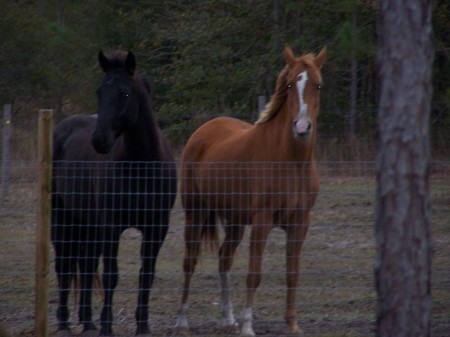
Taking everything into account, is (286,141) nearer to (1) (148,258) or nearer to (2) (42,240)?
(1) (148,258)

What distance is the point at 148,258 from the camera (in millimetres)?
6488

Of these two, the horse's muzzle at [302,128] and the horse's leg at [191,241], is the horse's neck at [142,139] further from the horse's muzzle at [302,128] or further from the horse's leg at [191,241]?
the horse's muzzle at [302,128]

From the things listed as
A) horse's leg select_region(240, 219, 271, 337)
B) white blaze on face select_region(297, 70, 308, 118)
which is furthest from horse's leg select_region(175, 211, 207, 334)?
white blaze on face select_region(297, 70, 308, 118)

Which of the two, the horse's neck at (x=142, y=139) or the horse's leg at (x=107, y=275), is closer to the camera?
the horse's leg at (x=107, y=275)

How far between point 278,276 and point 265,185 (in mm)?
2308

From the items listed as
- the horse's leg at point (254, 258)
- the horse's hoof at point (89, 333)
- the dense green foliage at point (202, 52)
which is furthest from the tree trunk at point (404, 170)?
the dense green foliage at point (202, 52)

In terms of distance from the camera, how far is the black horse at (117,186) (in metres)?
6.38

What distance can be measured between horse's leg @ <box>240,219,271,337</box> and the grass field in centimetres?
21

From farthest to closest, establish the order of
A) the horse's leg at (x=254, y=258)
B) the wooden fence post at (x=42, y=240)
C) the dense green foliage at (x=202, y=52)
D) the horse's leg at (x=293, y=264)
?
the dense green foliage at (x=202, y=52) → the horse's leg at (x=293, y=264) → the horse's leg at (x=254, y=258) → the wooden fence post at (x=42, y=240)

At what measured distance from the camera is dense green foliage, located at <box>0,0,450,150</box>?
15.7 metres

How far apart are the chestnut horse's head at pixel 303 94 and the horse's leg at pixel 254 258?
29.1 inches

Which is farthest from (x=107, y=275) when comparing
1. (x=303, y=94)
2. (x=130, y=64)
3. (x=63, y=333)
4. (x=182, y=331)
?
(x=303, y=94)

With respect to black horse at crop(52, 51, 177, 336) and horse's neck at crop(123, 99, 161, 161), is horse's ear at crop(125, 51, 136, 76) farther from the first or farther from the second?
horse's neck at crop(123, 99, 161, 161)

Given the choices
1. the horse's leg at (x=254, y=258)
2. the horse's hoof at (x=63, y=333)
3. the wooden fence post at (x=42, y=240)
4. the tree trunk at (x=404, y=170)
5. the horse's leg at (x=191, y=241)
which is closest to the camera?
the tree trunk at (x=404, y=170)
